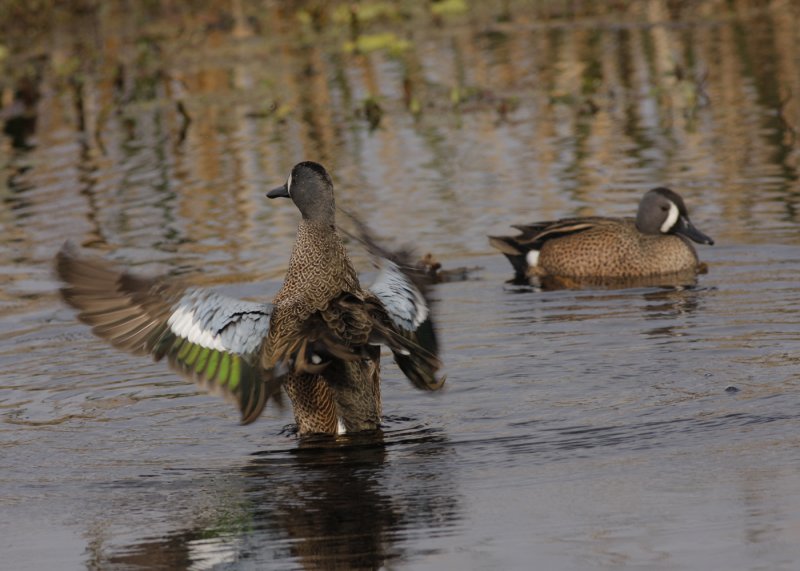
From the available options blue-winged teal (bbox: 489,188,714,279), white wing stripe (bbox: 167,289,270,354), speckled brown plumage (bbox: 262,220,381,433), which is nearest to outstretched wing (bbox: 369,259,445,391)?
speckled brown plumage (bbox: 262,220,381,433)

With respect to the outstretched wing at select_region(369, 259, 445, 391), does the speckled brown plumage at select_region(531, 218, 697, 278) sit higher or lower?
higher

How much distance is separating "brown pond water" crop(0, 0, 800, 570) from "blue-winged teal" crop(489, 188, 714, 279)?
0.29 meters

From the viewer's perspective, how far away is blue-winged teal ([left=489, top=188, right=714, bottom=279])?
10797 mm

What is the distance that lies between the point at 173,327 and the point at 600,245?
469cm

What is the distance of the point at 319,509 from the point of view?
19.8 ft

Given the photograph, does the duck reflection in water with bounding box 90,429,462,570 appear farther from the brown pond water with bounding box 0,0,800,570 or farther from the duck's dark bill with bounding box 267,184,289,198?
the duck's dark bill with bounding box 267,184,289,198

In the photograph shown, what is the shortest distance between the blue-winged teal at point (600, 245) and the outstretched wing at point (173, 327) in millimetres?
4223

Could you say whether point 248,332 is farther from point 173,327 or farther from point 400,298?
point 400,298

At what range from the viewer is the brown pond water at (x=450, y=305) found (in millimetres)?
5730

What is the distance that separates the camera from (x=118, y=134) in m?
18.2

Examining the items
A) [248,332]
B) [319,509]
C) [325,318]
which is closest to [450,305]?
[325,318]

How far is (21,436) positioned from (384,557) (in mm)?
2722

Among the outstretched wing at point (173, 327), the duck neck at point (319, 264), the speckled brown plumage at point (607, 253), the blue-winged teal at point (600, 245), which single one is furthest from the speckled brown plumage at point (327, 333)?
the speckled brown plumage at point (607, 253)

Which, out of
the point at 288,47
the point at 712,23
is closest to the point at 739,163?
the point at 712,23
